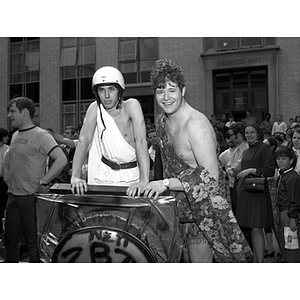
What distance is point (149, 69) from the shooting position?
18.7 m

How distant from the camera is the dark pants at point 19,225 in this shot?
4.37m

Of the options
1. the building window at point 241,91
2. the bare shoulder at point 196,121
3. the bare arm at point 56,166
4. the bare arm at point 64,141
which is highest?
the building window at point 241,91

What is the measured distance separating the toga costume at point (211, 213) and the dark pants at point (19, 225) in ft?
7.19

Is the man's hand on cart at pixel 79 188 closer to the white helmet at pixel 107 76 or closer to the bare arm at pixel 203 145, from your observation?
the bare arm at pixel 203 145

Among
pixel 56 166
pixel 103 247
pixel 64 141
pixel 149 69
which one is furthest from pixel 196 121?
pixel 149 69

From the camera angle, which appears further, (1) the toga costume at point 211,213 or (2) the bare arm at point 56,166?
(2) the bare arm at point 56,166

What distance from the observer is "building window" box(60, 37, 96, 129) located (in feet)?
64.5

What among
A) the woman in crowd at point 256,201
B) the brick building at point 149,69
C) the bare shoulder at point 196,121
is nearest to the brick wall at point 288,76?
the brick building at point 149,69

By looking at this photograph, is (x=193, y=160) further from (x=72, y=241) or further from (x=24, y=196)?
(x=24, y=196)

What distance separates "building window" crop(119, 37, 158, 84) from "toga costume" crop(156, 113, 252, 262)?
16.3 m

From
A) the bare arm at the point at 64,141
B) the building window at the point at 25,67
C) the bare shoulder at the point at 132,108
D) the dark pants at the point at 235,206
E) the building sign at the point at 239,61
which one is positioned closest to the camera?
the bare shoulder at the point at 132,108

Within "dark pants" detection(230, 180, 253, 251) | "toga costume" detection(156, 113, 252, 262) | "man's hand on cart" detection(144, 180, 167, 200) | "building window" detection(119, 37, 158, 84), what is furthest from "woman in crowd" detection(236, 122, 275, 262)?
"building window" detection(119, 37, 158, 84)

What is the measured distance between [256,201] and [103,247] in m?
2.89

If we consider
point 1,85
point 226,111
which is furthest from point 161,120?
point 1,85
